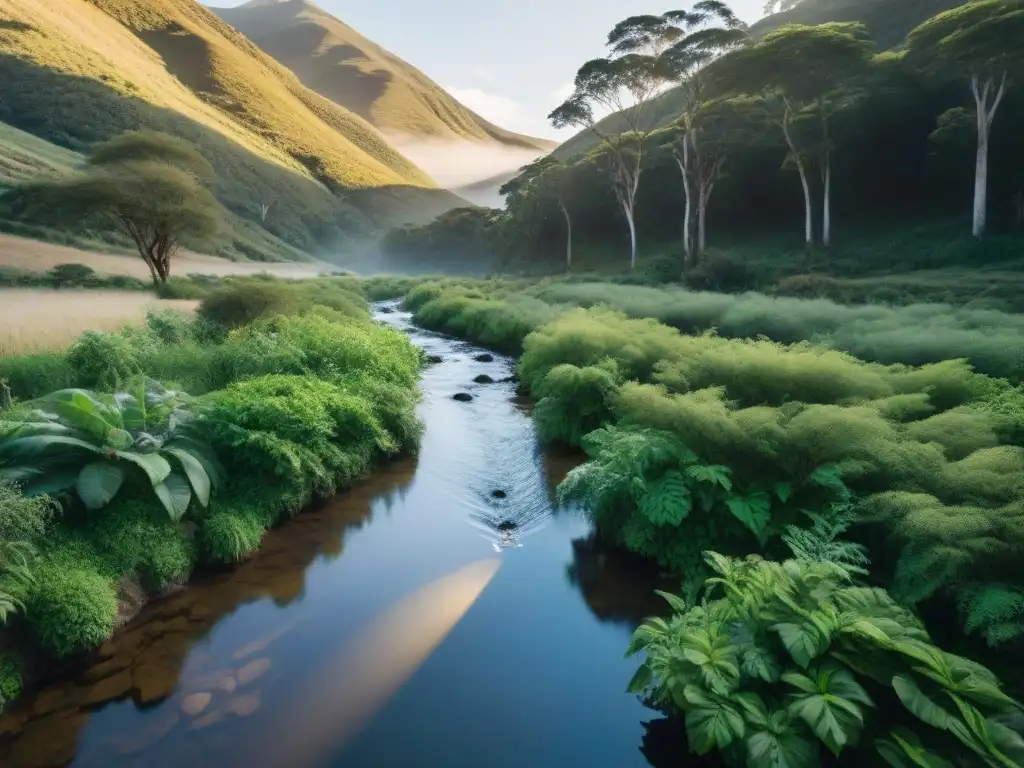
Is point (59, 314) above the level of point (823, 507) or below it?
above

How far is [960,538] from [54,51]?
3607 inches

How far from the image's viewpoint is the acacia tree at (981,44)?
18562 mm

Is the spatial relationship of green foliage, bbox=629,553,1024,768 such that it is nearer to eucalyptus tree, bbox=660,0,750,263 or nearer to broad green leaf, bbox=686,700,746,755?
broad green leaf, bbox=686,700,746,755

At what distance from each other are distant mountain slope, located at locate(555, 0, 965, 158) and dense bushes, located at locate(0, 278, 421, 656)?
40413 millimetres

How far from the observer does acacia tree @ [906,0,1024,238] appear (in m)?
18.6

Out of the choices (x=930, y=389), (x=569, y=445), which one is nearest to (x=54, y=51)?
(x=569, y=445)

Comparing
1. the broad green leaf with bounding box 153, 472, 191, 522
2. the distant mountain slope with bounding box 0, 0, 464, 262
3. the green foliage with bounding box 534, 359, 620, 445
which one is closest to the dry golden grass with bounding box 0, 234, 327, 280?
the broad green leaf with bounding box 153, 472, 191, 522

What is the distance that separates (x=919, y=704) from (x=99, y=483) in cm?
678

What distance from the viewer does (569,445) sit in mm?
10633

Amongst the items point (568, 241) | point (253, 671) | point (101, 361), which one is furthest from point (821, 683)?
point (568, 241)

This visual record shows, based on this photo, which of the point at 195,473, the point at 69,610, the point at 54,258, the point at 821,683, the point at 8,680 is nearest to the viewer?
the point at 821,683

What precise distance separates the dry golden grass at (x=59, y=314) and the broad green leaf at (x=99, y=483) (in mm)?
5916

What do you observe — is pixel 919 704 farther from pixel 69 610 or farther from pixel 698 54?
pixel 698 54

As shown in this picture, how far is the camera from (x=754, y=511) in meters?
5.76
